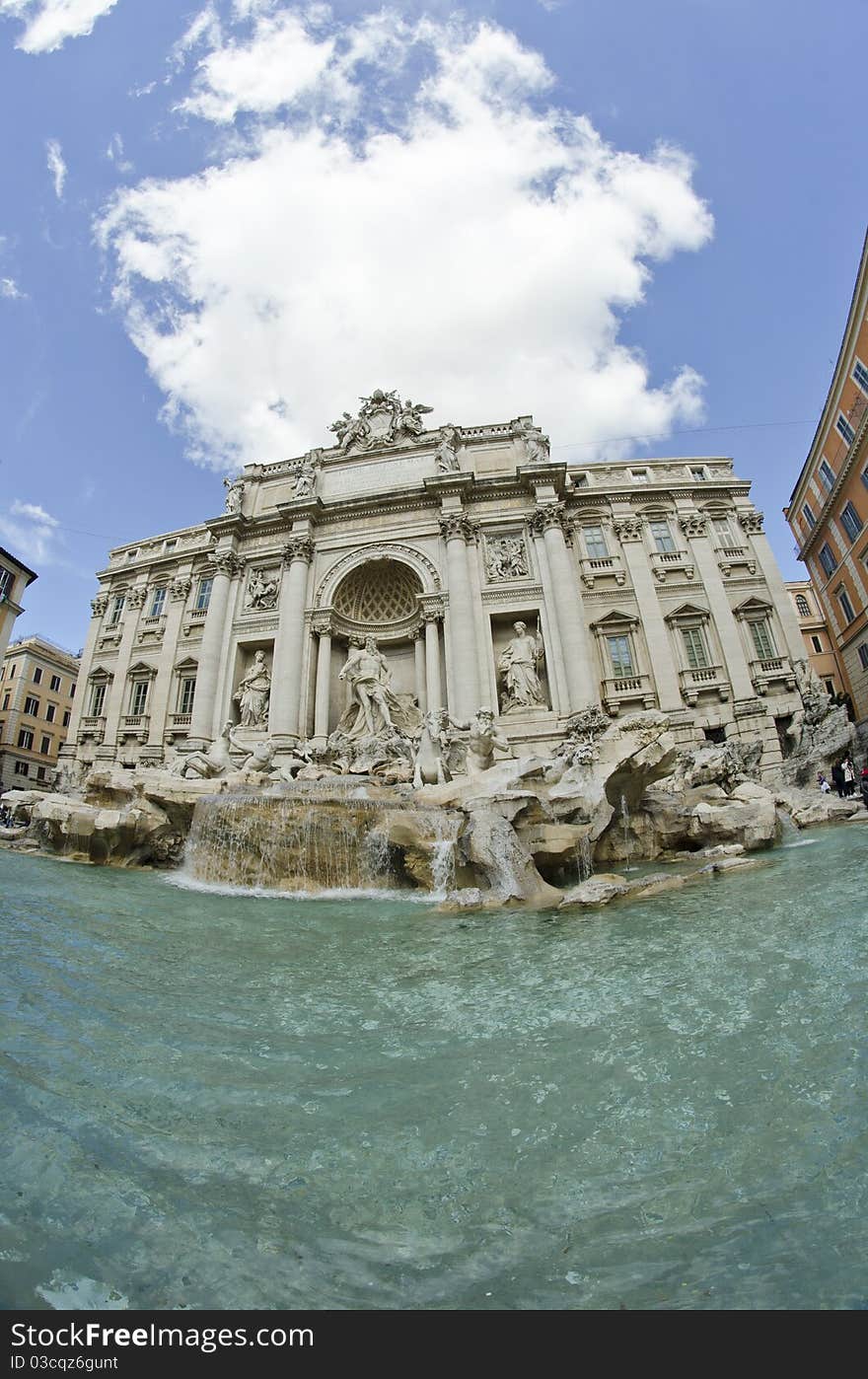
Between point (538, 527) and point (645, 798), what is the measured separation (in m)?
12.5

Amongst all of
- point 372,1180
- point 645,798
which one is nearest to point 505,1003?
point 372,1180

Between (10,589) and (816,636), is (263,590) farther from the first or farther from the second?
(816,636)

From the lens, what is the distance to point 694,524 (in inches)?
906

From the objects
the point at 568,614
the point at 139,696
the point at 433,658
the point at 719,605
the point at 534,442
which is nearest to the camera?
the point at 568,614

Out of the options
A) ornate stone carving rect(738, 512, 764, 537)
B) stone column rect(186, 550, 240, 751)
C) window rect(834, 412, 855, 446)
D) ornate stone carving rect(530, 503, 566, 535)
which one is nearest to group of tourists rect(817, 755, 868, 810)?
ornate stone carving rect(738, 512, 764, 537)

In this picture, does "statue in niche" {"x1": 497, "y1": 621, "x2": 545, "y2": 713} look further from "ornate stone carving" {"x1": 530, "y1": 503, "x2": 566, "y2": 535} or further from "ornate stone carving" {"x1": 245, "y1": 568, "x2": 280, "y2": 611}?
"ornate stone carving" {"x1": 245, "y1": 568, "x2": 280, "y2": 611}

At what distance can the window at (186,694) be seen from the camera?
24031 mm

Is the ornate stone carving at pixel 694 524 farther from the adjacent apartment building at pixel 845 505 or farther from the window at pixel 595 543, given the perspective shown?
A: the adjacent apartment building at pixel 845 505

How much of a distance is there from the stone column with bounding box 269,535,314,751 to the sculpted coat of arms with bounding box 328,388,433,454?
5.44 m

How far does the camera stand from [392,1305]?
1.47m

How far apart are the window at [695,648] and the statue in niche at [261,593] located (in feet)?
51.3

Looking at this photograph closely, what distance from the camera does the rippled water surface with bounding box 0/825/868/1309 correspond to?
1.53m

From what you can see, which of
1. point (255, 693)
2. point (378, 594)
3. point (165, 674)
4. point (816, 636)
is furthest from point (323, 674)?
point (816, 636)

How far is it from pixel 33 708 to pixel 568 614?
34.7m
